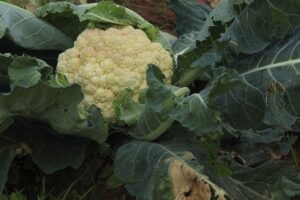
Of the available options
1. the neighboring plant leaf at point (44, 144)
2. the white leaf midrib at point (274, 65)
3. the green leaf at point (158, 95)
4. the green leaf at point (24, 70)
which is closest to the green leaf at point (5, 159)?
the neighboring plant leaf at point (44, 144)

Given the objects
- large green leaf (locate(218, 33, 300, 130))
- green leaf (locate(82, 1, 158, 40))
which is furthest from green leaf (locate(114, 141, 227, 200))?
green leaf (locate(82, 1, 158, 40))

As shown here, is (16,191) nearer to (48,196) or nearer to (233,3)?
(48,196)

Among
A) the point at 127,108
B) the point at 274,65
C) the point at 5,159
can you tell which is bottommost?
the point at 5,159

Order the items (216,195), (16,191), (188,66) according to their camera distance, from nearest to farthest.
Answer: (216,195)
(16,191)
(188,66)

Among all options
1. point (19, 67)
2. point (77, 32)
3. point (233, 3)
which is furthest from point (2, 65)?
point (233, 3)

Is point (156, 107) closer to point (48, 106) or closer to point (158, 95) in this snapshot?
point (158, 95)

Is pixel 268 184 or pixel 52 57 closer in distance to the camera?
pixel 268 184

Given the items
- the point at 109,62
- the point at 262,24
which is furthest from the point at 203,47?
the point at 109,62

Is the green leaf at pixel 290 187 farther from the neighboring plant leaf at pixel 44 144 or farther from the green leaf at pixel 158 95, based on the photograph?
the neighboring plant leaf at pixel 44 144
